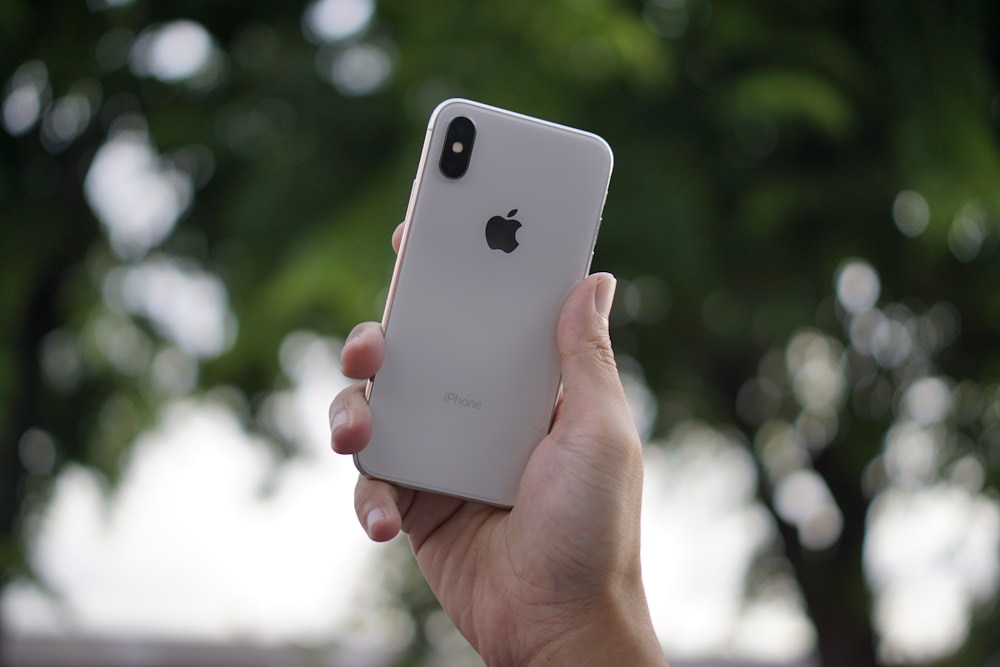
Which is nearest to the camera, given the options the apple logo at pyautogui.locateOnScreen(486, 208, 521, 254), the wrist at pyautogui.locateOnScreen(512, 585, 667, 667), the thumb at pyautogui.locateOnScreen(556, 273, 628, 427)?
the wrist at pyautogui.locateOnScreen(512, 585, 667, 667)

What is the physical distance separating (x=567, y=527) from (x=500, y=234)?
647 millimetres

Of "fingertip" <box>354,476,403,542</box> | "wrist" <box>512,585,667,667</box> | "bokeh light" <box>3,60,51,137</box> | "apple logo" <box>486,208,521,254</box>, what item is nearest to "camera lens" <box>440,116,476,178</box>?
"apple logo" <box>486,208,521,254</box>

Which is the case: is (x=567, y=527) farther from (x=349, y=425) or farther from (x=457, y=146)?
(x=457, y=146)

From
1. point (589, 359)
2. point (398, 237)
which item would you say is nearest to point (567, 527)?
point (589, 359)

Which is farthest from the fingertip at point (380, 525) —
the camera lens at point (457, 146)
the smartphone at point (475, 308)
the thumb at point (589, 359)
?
the camera lens at point (457, 146)

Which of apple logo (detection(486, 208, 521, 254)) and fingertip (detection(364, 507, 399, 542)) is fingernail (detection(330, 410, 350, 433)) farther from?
apple logo (detection(486, 208, 521, 254))

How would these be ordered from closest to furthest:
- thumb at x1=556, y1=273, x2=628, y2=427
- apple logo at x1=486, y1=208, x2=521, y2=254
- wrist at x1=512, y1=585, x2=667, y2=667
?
wrist at x1=512, y1=585, x2=667, y2=667
thumb at x1=556, y1=273, x2=628, y2=427
apple logo at x1=486, y1=208, x2=521, y2=254

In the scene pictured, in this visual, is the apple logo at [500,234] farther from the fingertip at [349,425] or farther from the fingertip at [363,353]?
the fingertip at [349,425]

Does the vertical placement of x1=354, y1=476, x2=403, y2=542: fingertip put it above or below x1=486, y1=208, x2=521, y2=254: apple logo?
below

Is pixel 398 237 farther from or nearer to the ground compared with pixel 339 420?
farther from the ground

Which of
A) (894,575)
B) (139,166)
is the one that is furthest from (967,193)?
(894,575)

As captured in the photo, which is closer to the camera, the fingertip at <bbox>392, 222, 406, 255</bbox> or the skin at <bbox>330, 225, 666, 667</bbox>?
the skin at <bbox>330, 225, 666, 667</bbox>

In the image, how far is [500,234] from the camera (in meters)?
2.11

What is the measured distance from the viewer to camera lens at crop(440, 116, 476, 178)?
2.07 meters
